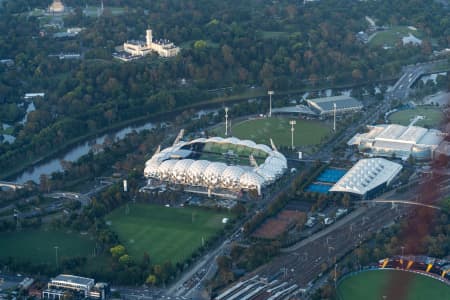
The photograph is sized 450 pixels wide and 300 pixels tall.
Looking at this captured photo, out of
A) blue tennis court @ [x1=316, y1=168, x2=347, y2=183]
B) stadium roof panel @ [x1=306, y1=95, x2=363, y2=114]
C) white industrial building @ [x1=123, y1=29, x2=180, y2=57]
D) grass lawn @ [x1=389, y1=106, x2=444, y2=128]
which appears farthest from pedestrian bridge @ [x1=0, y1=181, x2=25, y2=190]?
white industrial building @ [x1=123, y1=29, x2=180, y2=57]

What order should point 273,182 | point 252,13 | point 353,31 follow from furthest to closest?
point 252,13
point 353,31
point 273,182

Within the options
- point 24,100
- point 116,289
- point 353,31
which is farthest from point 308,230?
point 353,31

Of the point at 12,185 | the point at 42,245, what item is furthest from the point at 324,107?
the point at 42,245

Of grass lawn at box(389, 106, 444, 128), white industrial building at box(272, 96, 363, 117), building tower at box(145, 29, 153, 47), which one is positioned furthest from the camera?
building tower at box(145, 29, 153, 47)

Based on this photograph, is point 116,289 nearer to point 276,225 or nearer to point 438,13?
point 276,225

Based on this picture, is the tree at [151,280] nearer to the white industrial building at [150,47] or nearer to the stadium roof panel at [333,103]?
the stadium roof panel at [333,103]

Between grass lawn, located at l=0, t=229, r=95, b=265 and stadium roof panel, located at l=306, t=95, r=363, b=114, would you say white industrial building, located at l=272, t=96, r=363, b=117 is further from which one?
grass lawn, located at l=0, t=229, r=95, b=265

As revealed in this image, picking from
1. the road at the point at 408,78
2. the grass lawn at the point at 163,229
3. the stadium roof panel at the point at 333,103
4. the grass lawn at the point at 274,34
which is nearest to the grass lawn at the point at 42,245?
the grass lawn at the point at 163,229
